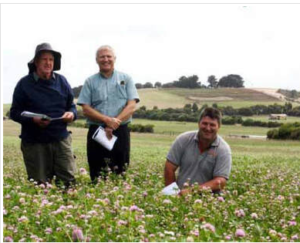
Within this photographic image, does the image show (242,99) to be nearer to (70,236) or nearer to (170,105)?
(170,105)

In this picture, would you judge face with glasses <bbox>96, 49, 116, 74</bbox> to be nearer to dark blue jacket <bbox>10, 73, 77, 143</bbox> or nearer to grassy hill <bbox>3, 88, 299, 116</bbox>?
dark blue jacket <bbox>10, 73, 77, 143</bbox>

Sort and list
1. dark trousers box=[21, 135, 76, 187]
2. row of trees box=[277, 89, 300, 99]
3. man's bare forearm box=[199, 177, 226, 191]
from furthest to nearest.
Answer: row of trees box=[277, 89, 300, 99] < dark trousers box=[21, 135, 76, 187] < man's bare forearm box=[199, 177, 226, 191]

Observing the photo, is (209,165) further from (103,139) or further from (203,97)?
(203,97)

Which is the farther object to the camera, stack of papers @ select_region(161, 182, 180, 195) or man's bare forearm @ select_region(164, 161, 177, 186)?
man's bare forearm @ select_region(164, 161, 177, 186)

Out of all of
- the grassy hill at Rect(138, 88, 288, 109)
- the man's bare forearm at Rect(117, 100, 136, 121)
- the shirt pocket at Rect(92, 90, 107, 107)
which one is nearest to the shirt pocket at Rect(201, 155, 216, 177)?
the man's bare forearm at Rect(117, 100, 136, 121)

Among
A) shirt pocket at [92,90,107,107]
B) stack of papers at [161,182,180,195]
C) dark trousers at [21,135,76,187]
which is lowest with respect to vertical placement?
stack of papers at [161,182,180,195]

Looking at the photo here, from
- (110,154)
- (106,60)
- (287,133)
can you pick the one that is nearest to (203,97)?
(287,133)

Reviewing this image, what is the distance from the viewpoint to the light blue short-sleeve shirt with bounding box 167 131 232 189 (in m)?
6.64

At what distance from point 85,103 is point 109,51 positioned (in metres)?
0.73

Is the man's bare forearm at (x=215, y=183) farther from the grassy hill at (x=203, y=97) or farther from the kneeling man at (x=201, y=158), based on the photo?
the grassy hill at (x=203, y=97)

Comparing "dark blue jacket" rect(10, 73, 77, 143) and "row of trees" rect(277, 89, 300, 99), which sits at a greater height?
"row of trees" rect(277, 89, 300, 99)

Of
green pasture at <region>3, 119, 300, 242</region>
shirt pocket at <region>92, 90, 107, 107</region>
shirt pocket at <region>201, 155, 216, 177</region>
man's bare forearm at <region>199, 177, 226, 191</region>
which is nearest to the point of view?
green pasture at <region>3, 119, 300, 242</region>

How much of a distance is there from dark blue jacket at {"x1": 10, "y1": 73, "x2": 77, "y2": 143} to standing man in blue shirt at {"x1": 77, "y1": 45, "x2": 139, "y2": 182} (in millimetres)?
587

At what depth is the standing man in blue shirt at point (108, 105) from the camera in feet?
23.9
